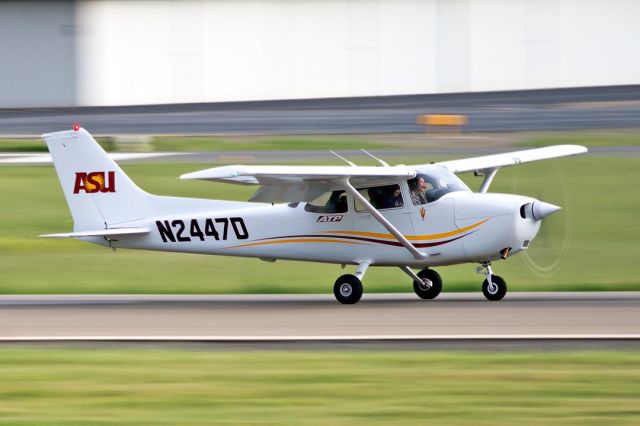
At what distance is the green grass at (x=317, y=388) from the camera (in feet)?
29.6

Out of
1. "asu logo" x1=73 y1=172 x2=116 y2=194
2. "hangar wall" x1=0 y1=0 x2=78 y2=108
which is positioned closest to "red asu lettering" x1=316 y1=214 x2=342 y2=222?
"asu logo" x1=73 y1=172 x2=116 y2=194

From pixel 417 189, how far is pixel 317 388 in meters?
6.39

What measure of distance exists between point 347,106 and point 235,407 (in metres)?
35.8

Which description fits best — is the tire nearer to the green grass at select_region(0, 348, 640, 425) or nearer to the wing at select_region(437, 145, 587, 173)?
the wing at select_region(437, 145, 587, 173)

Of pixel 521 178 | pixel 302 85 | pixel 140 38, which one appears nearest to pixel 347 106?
pixel 302 85

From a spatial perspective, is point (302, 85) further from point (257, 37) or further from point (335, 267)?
point (335, 267)

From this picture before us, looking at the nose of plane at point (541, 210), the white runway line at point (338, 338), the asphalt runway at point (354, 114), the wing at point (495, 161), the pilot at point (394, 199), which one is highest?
the asphalt runway at point (354, 114)

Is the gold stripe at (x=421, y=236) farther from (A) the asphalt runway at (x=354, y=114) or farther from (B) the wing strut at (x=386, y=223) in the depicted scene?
(A) the asphalt runway at (x=354, y=114)

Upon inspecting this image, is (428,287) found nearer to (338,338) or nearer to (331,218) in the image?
(331,218)

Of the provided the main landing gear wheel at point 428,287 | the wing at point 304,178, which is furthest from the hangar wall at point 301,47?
the main landing gear wheel at point 428,287

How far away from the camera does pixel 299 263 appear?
2119 centimetres

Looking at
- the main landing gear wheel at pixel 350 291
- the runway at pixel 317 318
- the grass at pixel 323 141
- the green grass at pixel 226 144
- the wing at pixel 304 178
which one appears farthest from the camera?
the green grass at pixel 226 144

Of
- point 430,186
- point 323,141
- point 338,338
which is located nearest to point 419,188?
A: point 430,186

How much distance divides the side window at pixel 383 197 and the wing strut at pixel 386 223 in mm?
216
